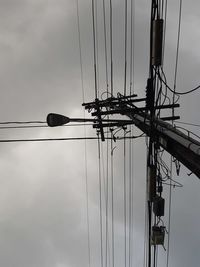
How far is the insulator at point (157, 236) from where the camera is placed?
998 centimetres

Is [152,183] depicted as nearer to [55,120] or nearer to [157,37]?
[55,120]

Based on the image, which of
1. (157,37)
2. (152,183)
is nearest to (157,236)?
(152,183)

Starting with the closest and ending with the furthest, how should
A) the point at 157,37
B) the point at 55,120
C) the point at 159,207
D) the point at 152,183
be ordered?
the point at 157,37 < the point at 55,120 < the point at 159,207 < the point at 152,183

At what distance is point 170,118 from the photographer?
13.2 metres

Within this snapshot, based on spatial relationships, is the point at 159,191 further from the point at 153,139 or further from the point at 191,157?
the point at 191,157

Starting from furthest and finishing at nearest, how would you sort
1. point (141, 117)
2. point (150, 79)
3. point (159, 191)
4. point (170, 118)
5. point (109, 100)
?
point (109, 100)
point (170, 118)
point (141, 117)
point (159, 191)
point (150, 79)

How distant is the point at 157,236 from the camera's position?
393 inches

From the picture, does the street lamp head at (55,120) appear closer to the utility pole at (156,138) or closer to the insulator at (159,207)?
the utility pole at (156,138)

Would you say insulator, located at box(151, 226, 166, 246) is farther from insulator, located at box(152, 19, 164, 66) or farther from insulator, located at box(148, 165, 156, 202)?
insulator, located at box(152, 19, 164, 66)

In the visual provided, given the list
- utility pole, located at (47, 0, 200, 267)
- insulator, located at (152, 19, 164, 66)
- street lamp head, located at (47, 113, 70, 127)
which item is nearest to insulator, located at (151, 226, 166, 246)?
utility pole, located at (47, 0, 200, 267)

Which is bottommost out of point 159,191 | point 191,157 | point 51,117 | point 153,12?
point 159,191

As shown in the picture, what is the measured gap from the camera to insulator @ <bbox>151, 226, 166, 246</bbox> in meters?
9.98

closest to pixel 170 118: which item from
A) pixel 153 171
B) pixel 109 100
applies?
pixel 109 100

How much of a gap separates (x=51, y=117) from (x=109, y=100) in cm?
595
